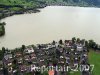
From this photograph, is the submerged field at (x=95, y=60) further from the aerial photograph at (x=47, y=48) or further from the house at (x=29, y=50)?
the house at (x=29, y=50)

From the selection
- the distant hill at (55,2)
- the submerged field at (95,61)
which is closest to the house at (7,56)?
the submerged field at (95,61)

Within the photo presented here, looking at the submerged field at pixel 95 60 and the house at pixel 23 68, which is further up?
the house at pixel 23 68

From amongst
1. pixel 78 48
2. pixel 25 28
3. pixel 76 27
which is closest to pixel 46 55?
pixel 78 48

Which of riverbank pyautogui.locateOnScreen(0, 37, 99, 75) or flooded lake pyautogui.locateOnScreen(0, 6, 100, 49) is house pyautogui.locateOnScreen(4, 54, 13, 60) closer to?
riverbank pyautogui.locateOnScreen(0, 37, 99, 75)

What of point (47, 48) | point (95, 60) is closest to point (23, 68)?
point (47, 48)

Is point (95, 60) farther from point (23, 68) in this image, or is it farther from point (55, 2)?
point (55, 2)

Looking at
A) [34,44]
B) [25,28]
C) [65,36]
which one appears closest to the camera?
[34,44]

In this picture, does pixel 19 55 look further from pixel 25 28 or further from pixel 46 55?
pixel 25 28

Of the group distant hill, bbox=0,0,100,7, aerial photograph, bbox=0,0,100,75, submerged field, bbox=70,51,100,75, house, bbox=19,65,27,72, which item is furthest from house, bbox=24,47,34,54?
distant hill, bbox=0,0,100,7
